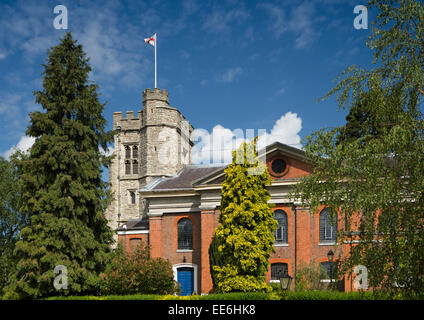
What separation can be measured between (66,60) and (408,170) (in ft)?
69.3

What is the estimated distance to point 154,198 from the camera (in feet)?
102

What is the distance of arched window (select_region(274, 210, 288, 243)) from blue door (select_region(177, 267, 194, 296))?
6.84 m

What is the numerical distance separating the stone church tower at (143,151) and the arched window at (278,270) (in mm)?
25329

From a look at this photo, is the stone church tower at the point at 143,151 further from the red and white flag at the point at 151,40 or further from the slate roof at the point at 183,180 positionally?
the slate roof at the point at 183,180

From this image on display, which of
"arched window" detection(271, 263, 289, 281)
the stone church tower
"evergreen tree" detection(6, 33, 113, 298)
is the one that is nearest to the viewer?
"evergreen tree" detection(6, 33, 113, 298)

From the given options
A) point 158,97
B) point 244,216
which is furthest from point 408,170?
point 158,97

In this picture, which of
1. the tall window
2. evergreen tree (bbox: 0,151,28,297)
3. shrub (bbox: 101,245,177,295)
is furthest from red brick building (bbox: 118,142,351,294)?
the tall window

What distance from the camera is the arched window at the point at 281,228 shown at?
28.3m

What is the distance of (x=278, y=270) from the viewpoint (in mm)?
27984

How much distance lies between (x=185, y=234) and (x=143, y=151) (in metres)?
23.6

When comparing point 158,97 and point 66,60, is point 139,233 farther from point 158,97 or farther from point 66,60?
point 158,97

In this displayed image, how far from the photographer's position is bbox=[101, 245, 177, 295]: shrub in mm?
23188

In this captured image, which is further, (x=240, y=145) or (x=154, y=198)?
(x=154, y=198)

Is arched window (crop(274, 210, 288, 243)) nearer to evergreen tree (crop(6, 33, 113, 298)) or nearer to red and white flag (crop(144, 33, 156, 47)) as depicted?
evergreen tree (crop(6, 33, 113, 298))
